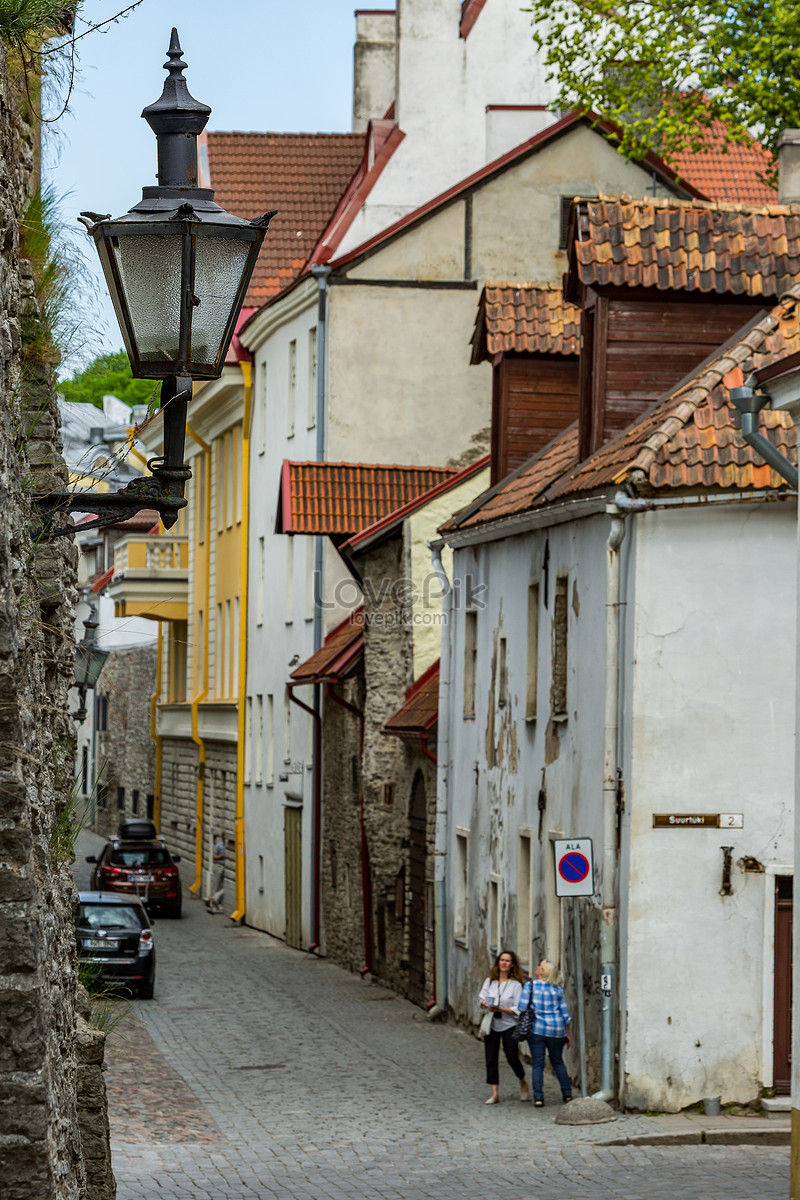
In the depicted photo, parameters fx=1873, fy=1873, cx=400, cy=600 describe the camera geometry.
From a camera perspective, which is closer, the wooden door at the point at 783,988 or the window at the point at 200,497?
the wooden door at the point at 783,988

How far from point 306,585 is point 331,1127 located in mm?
17153

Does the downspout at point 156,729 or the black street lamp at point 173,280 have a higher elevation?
the black street lamp at point 173,280

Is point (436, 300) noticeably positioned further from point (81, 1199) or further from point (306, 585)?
point (81, 1199)

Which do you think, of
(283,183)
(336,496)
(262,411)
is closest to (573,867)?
(336,496)

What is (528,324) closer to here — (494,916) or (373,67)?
(494,916)

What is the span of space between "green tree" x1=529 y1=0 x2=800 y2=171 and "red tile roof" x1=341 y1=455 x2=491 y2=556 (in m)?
5.40

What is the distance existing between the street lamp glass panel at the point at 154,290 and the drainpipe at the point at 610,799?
11050 millimetres

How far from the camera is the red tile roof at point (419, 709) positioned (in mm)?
24297

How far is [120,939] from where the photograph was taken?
24891 millimetres

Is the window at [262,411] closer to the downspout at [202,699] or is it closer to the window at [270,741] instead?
the window at [270,741]

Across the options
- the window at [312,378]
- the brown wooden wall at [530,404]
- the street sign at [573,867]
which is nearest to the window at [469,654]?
the brown wooden wall at [530,404]

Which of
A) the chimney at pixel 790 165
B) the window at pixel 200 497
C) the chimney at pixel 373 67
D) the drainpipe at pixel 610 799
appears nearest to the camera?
the drainpipe at pixel 610 799

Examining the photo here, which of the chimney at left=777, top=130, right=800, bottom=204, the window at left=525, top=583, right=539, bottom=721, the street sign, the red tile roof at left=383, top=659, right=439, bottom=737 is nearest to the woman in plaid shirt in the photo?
the street sign

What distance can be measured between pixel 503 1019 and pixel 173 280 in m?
13.0
